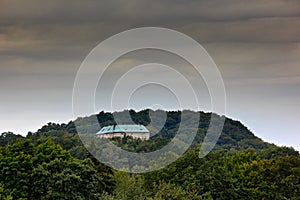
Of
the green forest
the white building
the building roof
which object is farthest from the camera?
the building roof

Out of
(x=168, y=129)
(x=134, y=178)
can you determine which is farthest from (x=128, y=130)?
(x=134, y=178)

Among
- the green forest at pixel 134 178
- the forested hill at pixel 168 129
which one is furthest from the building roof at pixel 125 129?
the green forest at pixel 134 178

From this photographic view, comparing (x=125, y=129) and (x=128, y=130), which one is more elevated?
(x=125, y=129)

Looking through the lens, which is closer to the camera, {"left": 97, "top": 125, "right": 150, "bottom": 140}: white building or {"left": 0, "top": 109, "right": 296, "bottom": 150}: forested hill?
{"left": 0, "top": 109, "right": 296, "bottom": 150}: forested hill

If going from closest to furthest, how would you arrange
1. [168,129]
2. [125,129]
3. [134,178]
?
[134,178] → [125,129] → [168,129]

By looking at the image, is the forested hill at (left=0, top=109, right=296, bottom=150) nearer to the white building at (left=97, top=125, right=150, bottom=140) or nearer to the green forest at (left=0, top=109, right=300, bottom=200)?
the white building at (left=97, top=125, right=150, bottom=140)

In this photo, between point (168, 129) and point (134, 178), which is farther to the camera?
point (168, 129)

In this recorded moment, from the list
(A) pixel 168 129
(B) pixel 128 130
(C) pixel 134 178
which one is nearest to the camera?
(C) pixel 134 178

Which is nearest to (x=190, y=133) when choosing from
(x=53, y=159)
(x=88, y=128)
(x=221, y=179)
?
(x=88, y=128)

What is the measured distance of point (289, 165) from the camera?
213 ft

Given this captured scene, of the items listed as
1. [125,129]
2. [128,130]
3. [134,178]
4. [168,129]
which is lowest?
[134,178]

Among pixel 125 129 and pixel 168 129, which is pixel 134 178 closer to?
pixel 125 129

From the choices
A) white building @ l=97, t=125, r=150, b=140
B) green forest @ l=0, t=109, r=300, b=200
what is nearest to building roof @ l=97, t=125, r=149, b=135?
white building @ l=97, t=125, r=150, b=140

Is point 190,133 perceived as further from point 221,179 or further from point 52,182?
point 52,182
